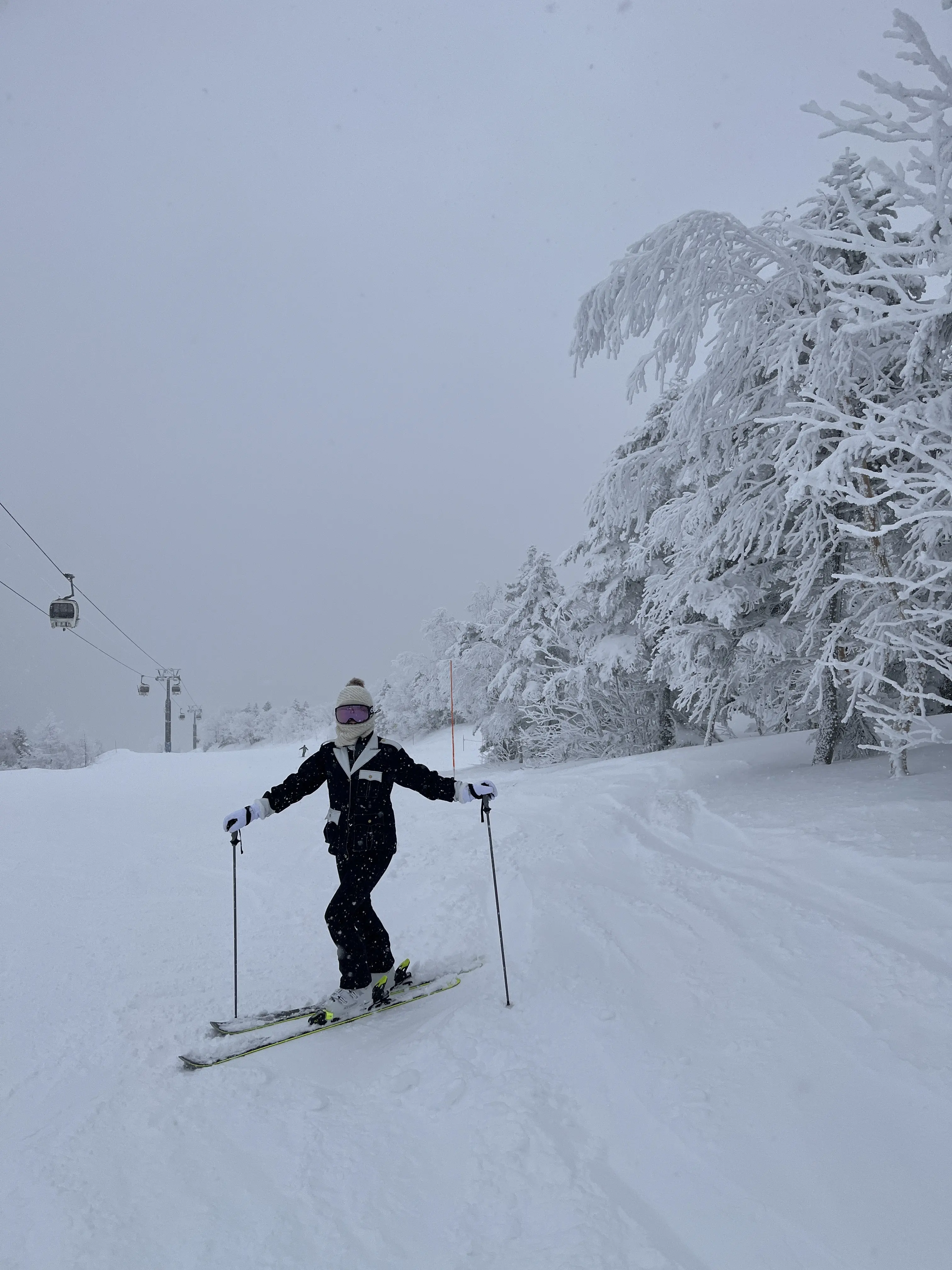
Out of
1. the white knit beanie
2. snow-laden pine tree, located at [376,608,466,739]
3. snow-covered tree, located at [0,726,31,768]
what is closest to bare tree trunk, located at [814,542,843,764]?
the white knit beanie

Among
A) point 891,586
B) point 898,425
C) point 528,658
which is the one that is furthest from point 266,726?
point 898,425

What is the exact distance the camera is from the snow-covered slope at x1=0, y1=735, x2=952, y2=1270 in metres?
2.17

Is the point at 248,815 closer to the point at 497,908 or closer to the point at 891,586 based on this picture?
the point at 497,908

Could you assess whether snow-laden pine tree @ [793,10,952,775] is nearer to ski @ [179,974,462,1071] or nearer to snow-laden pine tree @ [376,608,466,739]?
ski @ [179,974,462,1071]

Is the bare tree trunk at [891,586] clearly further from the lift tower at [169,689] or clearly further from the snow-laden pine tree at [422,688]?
the lift tower at [169,689]

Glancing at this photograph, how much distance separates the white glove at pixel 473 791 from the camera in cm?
439

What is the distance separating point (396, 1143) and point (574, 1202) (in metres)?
0.77

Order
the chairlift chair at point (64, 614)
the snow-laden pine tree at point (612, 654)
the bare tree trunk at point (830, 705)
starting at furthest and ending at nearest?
the chairlift chair at point (64, 614), the snow-laden pine tree at point (612, 654), the bare tree trunk at point (830, 705)

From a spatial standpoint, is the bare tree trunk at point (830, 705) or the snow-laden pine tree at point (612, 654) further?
the snow-laden pine tree at point (612, 654)

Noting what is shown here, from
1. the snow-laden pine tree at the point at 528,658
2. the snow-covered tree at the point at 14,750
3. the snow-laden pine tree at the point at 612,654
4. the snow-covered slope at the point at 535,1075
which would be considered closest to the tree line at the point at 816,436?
the snow-covered slope at the point at 535,1075

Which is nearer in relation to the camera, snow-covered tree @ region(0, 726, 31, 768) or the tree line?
the tree line

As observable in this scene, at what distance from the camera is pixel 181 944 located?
17.0 ft

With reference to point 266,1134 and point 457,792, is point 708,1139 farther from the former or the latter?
point 457,792

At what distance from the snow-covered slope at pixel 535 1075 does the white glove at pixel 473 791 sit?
1123 mm
